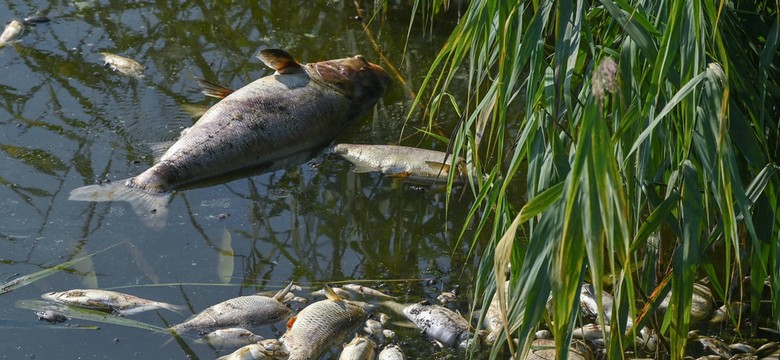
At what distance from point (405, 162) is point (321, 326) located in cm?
142

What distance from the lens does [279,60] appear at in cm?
570

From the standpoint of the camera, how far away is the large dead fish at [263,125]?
4.70 meters

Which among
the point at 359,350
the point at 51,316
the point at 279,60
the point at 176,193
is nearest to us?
the point at 359,350

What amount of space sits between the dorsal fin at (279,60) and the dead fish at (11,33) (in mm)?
1498

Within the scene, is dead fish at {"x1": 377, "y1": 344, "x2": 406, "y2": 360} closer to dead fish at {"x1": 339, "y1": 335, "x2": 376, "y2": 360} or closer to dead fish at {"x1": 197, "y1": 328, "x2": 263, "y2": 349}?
dead fish at {"x1": 339, "y1": 335, "x2": 376, "y2": 360}

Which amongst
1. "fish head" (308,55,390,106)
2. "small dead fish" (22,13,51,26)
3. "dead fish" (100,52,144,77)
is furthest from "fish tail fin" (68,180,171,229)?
"small dead fish" (22,13,51,26)

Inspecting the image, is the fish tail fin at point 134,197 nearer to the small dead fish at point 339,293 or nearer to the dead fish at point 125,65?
the small dead fish at point 339,293

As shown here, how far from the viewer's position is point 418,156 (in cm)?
502

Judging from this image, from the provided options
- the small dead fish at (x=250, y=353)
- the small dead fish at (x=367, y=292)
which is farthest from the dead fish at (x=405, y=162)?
the small dead fish at (x=250, y=353)

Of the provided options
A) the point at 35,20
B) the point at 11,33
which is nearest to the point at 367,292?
the point at 11,33

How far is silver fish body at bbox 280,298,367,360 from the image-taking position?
3.68m

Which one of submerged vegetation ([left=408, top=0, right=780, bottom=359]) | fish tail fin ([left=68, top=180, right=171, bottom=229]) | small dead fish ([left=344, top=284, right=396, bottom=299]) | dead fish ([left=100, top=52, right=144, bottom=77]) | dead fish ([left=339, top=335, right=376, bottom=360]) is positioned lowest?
small dead fish ([left=344, top=284, right=396, bottom=299])

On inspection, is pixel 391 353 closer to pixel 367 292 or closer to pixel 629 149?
pixel 367 292

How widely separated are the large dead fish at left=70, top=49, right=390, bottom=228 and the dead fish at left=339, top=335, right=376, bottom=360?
1215 mm
